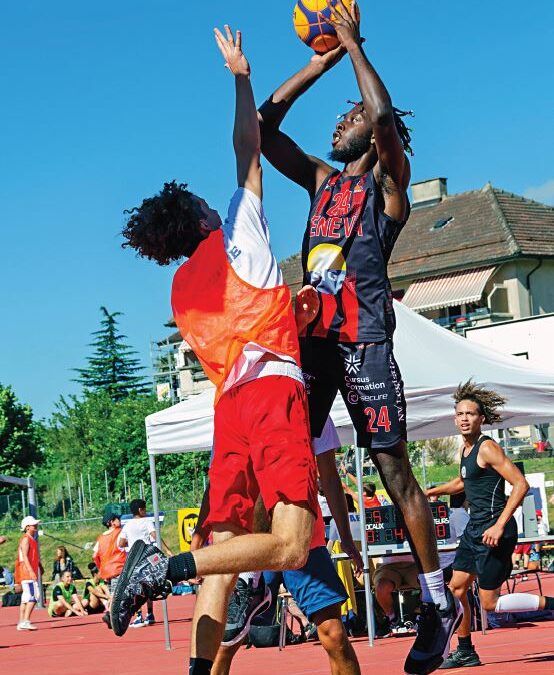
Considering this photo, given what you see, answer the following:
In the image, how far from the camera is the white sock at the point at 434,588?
5.99 m

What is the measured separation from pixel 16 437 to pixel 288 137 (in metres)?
72.6

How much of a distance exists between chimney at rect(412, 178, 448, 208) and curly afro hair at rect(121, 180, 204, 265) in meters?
59.8

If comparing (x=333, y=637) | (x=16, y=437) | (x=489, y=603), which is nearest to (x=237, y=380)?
(x=333, y=637)

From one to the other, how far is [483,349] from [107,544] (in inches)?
329

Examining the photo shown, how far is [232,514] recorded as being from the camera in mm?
5383

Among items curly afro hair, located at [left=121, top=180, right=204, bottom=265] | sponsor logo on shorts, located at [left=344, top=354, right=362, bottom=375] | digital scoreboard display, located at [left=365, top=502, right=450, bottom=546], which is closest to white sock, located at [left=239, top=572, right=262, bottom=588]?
sponsor logo on shorts, located at [left=344, top=354, right=362, bottom=375]

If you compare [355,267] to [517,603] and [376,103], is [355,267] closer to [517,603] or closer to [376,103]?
[376,103]

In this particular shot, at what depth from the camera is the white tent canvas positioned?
456 inches

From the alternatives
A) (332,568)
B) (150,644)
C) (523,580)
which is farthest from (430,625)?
(523,580)

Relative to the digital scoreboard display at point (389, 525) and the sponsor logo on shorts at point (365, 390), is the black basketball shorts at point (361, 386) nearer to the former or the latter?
the sponsor logo on shorts at point (365, 390)

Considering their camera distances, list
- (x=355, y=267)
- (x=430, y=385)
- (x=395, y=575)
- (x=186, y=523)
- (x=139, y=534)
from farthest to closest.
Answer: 1. (x=139, y=534)
2. (x=186, y=523)
3. (x=395, y=575)
4. (x=430, y=385)
5. (x=355, y=267)

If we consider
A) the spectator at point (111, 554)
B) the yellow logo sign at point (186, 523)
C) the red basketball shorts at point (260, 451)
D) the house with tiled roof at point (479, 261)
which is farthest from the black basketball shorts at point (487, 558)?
the house with tiled roof at point (479, 261)

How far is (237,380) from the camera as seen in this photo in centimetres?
527

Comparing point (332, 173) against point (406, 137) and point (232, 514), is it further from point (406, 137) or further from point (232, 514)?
point (232, 514)
